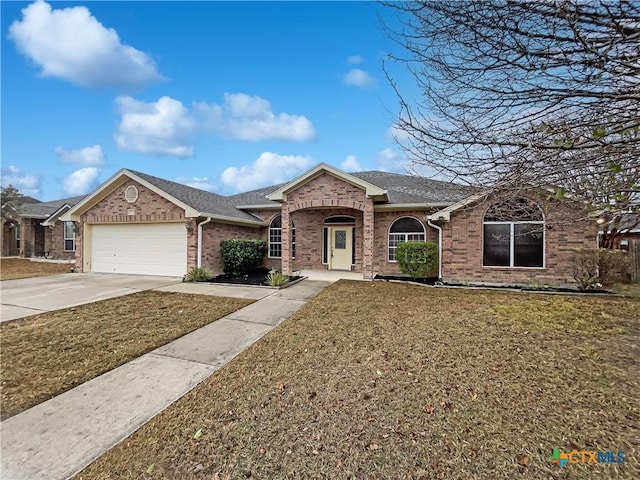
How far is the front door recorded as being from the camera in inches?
582

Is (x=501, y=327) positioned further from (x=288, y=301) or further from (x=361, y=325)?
(x=288, y=301)

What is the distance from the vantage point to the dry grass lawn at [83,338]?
12.7ft

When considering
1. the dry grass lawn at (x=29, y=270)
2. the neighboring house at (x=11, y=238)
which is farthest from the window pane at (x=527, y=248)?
the neighboring house at (x=11, y=238)

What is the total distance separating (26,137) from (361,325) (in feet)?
60.1

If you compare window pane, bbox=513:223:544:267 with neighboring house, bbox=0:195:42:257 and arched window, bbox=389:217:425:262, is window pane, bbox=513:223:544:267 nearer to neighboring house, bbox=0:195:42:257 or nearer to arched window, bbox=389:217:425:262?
arched window, bbox=389:217:425:262

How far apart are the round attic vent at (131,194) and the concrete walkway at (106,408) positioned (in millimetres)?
10187

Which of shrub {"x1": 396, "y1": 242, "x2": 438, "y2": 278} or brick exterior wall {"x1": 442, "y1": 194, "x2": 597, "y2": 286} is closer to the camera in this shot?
brick exterior wall {"x1": 442, "y1": 194, "x2": 597, "y2": 286}

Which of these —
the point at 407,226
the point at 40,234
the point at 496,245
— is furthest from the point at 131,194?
the point at 40,234

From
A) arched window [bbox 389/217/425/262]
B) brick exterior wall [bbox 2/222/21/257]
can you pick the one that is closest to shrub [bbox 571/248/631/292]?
arched window [bbox 389/217/425/262]

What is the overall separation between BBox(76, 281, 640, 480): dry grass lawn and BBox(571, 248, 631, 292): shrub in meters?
5.36

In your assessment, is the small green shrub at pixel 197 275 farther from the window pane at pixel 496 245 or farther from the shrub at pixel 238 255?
the window pane at pixel 496 245

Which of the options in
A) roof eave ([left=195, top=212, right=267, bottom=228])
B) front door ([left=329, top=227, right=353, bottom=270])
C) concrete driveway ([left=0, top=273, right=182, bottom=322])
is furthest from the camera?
front door ([left=329, top=227, right=353, bottom=270])

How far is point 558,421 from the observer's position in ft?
9.34

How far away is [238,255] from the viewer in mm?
12977
